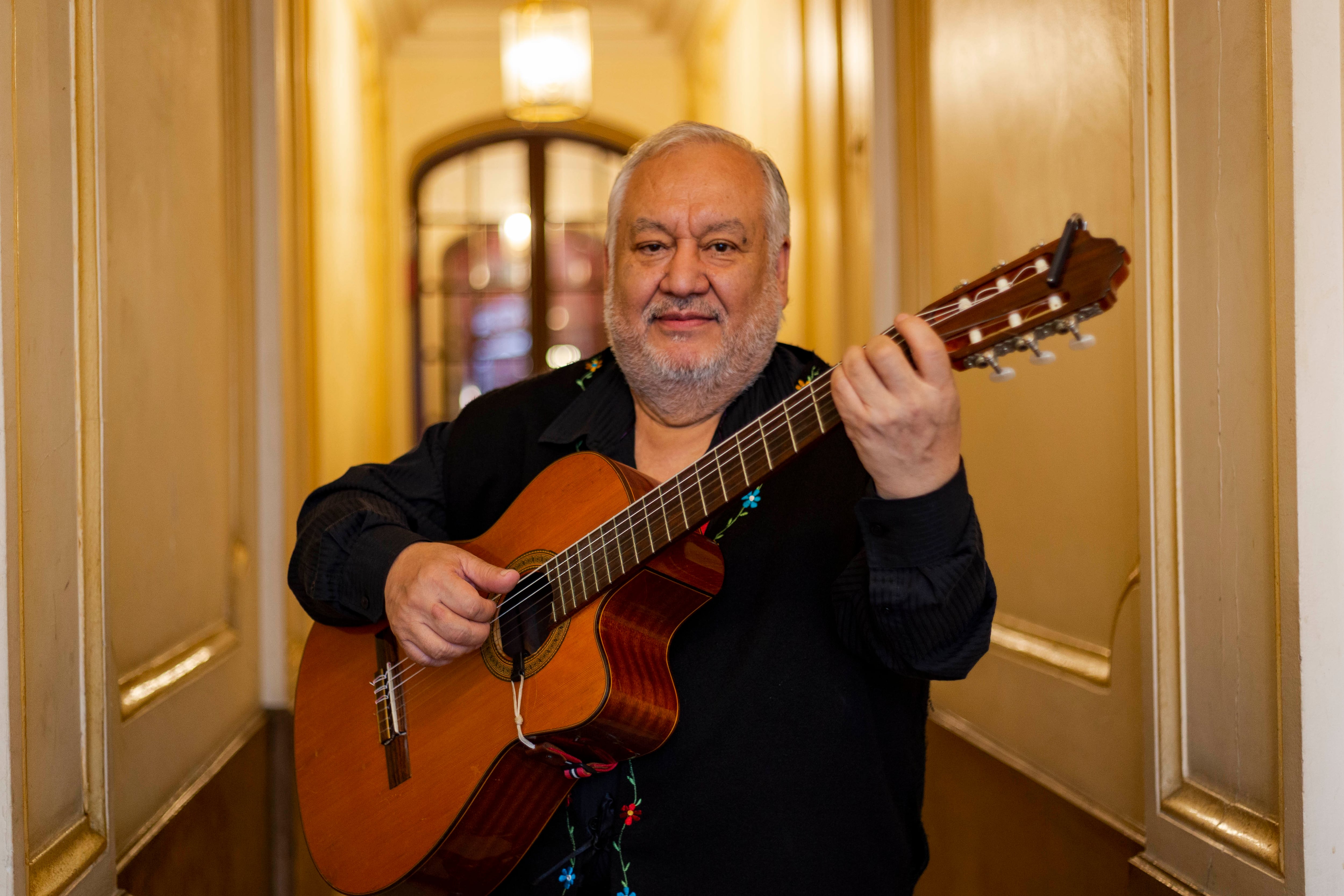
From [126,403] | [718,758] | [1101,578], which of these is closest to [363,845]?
[718,758]

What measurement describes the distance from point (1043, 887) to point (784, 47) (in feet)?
10.5

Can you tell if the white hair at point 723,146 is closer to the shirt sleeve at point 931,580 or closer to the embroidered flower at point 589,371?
the embroidered flower at point 589,371

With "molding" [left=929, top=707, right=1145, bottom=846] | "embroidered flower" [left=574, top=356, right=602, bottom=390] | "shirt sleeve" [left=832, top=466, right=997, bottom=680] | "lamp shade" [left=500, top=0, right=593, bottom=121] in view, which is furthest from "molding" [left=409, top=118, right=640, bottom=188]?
"shirt sleeve" [left=832, top=466, right=997, bottom=680]

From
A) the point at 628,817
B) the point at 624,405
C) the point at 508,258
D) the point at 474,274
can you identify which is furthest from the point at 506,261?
the point at 628,817

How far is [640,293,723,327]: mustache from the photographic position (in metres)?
1.74

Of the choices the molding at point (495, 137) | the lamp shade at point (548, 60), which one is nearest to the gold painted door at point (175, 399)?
the lamp shade at point (548, 60)

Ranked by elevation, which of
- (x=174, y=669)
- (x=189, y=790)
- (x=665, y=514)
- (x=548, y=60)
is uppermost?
(x=548, y=60)

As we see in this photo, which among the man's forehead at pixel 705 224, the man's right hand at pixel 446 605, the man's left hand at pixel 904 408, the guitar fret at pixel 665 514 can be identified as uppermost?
the man's forehead at pixel 705 224

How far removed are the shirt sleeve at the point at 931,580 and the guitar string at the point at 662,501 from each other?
0.16 m

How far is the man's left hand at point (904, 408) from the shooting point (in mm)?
1104

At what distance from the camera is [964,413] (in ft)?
8.30

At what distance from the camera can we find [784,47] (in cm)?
414

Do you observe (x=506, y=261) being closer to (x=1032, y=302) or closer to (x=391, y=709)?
(x=391, y=709)

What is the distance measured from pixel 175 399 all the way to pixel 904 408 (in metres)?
1.70
